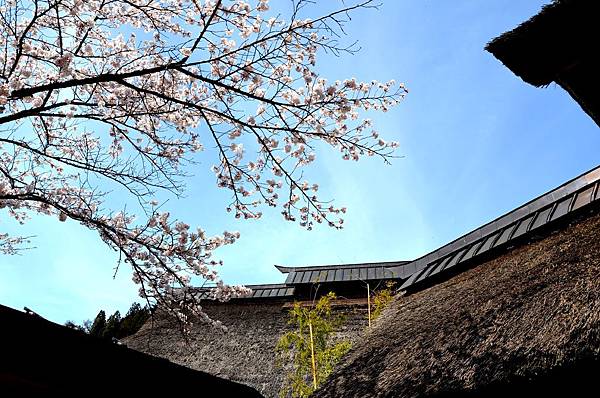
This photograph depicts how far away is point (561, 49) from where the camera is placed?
2.25 m

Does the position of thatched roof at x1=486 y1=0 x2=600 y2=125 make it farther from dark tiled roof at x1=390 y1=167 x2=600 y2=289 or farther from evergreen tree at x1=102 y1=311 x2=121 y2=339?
evergreen tree at x1=102 y1=311 x2=121 y2=339

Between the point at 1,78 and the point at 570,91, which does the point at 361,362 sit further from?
the point at 1,78

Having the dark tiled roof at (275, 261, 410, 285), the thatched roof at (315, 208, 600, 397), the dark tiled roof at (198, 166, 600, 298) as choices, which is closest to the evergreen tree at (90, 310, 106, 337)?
the dark tiled roof at (275, 261, 410, 285)

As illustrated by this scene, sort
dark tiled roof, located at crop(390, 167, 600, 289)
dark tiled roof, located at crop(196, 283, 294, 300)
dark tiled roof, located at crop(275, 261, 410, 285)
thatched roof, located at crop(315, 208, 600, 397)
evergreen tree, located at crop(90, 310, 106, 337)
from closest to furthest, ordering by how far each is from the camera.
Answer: thatched roof, located at crop(315, 208, 600, 397)
dark tiled roof, located at crop(390, 167, 600, 289)
dark tiled roof, located at crop(275, 261, 410, 285)
dark tiled roof, located at crop(196, 283, 294, 300)
evergreen tree, located at crop(90, 310, 106, 337)

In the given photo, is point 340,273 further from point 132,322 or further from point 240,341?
point 132,322

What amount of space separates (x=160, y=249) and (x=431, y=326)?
9.15 feet

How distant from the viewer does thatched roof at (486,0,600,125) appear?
212cm

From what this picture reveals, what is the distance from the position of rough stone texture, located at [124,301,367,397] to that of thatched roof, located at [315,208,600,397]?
2.82m

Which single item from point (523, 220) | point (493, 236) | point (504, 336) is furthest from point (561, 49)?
point (493, 236)

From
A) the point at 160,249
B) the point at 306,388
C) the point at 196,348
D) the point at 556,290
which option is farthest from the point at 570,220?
the point at 196,348

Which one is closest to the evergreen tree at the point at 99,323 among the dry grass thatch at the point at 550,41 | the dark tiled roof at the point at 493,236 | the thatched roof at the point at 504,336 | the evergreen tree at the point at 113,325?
the evergreen tree at the point at 113,325

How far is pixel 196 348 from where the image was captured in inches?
322

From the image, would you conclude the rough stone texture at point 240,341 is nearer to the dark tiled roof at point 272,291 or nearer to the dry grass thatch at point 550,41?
the dark tiled roof at point 272,291

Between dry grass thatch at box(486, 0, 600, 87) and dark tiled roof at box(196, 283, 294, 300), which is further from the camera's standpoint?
dark tiled roof at box(196, 283, 294, 300)
